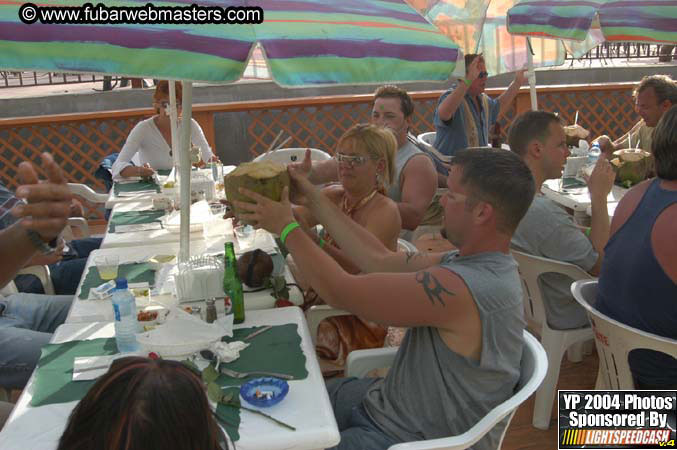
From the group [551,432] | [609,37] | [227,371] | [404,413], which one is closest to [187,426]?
[227,371]

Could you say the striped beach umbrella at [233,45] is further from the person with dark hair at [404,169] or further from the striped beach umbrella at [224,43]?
the person with dark hair at [404,169]

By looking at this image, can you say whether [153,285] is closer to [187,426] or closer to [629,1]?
[187,426]

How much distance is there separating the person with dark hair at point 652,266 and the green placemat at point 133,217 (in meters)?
2.35

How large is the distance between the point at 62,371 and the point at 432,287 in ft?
3.69

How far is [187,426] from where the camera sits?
101cm

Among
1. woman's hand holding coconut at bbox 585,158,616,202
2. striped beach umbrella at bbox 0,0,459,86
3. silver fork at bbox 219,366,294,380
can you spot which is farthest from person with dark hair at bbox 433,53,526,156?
silver fork at bbox 219,366,294,380

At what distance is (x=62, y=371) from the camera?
191 centimetres

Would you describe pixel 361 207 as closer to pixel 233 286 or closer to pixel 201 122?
pixel 233 286

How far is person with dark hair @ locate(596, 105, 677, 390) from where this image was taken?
2.20 m

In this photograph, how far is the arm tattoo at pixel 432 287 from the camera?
5.62 feet

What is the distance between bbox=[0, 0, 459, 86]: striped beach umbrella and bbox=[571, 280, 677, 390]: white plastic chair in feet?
3.42

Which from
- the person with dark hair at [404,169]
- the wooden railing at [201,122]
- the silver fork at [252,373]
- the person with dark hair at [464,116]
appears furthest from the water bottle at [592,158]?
the silver fork at [252,373]

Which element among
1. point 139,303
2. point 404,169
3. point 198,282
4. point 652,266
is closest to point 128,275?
point 139,303

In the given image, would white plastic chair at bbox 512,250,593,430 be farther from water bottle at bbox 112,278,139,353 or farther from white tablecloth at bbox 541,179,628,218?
water bottle at bbox 112,278,139,353
